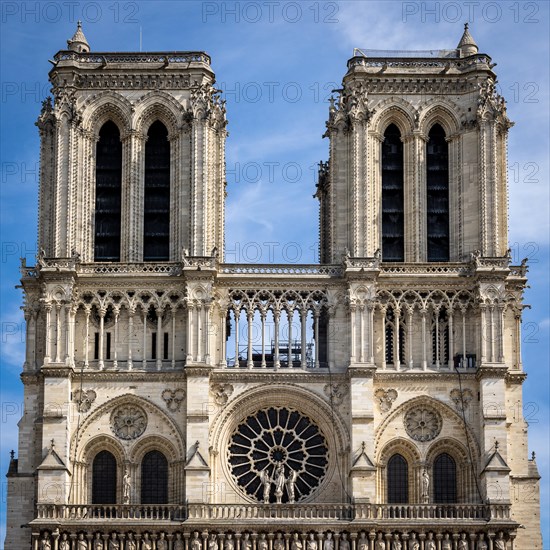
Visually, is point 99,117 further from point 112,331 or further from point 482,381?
point 482,381

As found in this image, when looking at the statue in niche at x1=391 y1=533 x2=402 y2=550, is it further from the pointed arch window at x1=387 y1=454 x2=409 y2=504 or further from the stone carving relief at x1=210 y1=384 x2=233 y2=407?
the stone carving relief at x1=210 y1=384 x2=233 y2=407

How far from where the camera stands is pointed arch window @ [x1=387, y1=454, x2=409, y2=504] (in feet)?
227

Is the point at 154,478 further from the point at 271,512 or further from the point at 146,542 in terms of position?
the point at 271,512

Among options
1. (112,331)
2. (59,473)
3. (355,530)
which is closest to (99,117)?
(112,331)

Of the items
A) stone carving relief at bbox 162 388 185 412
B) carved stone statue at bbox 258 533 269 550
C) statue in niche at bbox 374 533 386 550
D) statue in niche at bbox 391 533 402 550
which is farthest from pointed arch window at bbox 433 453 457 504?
stone carving relief at bbox 162 388 185 412

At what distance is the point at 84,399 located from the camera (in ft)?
227

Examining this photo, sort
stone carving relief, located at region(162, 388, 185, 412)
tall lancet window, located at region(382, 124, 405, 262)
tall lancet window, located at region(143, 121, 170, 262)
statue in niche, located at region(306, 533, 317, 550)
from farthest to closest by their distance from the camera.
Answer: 1. tall lancet window, located at region(382, 124, 405, 262)
2. tall lancet window, located at region(143, 121, 170, 262)
3. stone carving relief, located at region(162, 388, 185, 412)
4. statue in niche, located at region(306, 533, 317, 550)

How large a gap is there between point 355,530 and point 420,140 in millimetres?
15517

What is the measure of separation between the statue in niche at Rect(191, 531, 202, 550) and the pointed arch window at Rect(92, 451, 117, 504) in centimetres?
389

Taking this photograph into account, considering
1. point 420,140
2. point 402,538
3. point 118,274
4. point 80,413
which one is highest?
point 420,140

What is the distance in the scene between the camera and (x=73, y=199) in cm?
7094

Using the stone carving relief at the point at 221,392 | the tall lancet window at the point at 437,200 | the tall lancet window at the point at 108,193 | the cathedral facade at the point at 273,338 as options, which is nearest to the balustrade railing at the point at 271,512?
the cathedral facade at the point at 273,338

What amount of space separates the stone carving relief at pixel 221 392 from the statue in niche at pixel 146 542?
5.71m

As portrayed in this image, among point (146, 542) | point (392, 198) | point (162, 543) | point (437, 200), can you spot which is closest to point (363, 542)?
point (162, 543)
